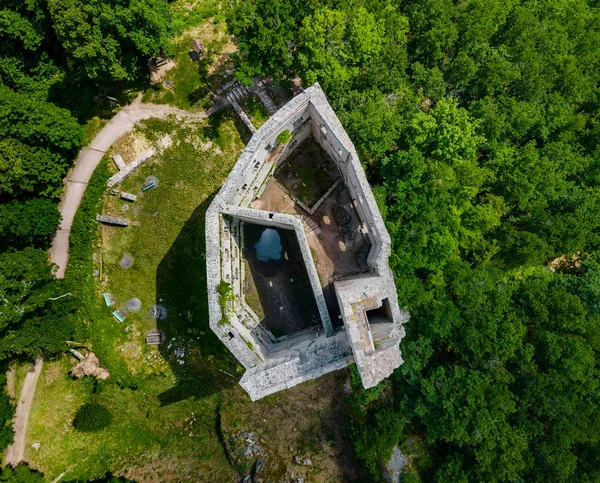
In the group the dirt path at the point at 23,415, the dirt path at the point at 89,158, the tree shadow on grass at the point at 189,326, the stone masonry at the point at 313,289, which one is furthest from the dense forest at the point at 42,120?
the stone masonry at the point at 313,289

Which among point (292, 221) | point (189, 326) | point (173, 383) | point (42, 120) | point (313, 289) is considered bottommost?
→ point (173, 383)

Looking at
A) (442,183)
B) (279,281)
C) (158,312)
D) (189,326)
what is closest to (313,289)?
(279,281)

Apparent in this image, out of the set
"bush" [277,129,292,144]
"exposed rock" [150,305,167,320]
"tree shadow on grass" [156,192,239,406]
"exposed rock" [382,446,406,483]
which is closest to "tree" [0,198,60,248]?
"tree shadow on grass" [156,192,239,406]

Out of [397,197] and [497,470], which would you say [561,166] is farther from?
[497,470]

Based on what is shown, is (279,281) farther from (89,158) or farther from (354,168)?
(89,158)

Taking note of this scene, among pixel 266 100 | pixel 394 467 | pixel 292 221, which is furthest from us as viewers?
pixel 266 100

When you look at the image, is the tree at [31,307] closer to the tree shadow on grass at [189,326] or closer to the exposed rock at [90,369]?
the exposed rock at [90,369]

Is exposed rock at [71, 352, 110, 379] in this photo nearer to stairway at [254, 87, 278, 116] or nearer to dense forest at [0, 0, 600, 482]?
dense forest at [0, 0, 600, 482]
